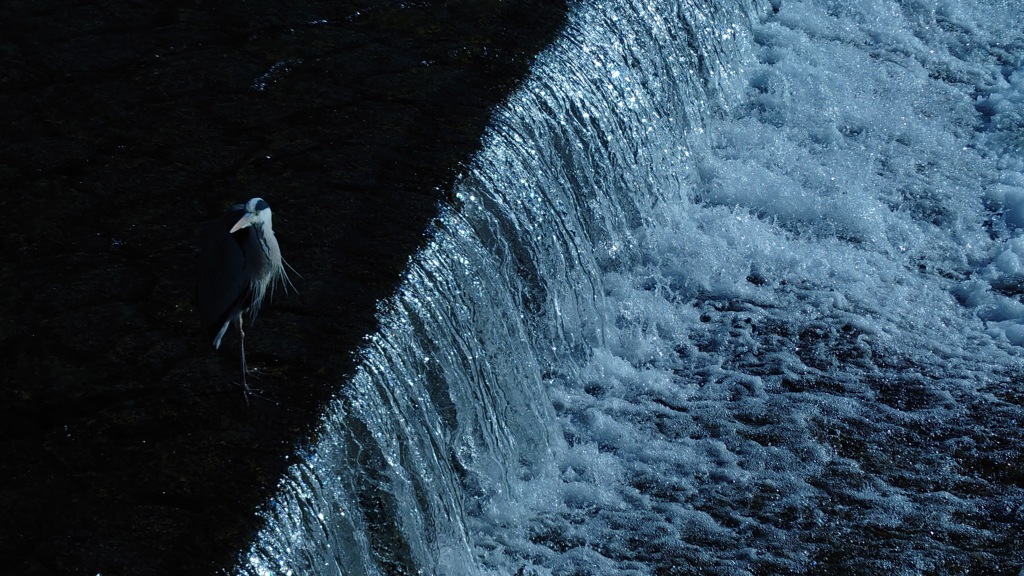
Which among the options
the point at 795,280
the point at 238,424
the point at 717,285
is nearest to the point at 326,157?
the point at 238,424

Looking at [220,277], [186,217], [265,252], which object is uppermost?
[265,252]

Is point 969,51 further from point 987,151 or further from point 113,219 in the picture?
point 113,219

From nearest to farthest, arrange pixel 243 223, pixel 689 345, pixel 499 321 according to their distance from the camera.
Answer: pixel 243 223 → pixel 499 321 → pixel 689 345

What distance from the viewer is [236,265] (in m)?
3.33

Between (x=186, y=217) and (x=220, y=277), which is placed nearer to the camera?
(x=220, y=277)

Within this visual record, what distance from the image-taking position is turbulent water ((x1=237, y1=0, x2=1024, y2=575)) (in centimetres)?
400

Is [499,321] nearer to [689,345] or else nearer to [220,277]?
[689,345]

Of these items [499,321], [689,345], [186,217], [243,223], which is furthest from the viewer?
[689,345]

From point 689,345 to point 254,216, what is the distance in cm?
282

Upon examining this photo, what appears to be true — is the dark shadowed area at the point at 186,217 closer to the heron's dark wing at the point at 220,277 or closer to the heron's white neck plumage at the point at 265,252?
the heron's dark wing at the point at 220,277

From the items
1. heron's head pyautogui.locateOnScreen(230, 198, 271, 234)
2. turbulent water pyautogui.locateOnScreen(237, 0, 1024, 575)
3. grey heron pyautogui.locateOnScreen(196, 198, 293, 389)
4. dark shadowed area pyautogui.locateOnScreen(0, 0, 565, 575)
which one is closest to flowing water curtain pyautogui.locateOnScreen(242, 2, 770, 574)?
turbulent water pyautogui.locateOnScreen(237, 0, 1024, 575)

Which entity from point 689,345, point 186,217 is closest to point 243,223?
point 186,217

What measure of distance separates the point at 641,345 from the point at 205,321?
8.34 feet

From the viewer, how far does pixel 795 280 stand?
595 centimetres
